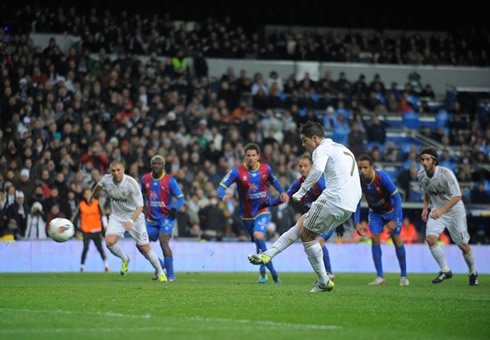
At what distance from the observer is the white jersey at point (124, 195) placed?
58.0 ft

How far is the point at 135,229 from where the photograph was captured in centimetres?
1780

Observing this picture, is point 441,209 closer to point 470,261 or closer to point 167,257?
point 470,261

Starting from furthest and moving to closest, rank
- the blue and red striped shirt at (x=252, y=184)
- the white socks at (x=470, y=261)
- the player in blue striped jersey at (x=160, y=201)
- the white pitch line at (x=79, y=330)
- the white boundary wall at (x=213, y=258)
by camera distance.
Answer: the white boundary wall at (x=213, y=258) → the white socks at (x=470, y=261) → the player in blue striped jersey at (x=160, y=201) → the blue and red striped shirt at (x=252, y=184) → the white pitch line at (x=79, y=330)

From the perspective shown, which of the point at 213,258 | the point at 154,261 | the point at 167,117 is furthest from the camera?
the point at 167,117

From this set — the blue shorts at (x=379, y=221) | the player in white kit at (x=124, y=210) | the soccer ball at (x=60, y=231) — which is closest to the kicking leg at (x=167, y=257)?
the player in white kit at (x=124, y=210)

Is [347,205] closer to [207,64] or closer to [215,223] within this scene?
[215,223]

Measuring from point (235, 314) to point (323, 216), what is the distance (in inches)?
126

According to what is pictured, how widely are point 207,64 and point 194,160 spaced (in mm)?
6614

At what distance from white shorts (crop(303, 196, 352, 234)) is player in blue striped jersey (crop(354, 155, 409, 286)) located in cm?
476

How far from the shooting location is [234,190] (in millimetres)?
27828

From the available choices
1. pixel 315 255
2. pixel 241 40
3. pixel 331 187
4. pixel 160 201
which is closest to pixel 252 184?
pixel 160 201

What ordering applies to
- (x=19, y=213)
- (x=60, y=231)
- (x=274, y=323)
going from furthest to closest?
(x=19, y=213), (x=60, y=231), (x=274, y=323)

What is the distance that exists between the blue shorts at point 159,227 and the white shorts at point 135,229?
0.60 m

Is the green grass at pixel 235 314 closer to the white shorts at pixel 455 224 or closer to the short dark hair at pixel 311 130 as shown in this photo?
the short dark hair at pixel 311 130
